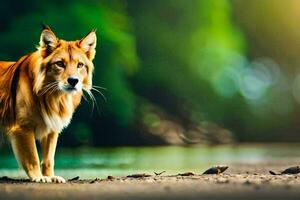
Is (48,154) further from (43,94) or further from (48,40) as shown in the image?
(48,40)

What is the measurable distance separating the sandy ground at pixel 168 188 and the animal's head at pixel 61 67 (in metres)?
0.97

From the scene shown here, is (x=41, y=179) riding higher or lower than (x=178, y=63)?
lower

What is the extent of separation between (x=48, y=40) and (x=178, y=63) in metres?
20.9

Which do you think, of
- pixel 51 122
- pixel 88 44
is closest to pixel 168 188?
pixel 51 122

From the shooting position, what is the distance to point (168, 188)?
304 inches

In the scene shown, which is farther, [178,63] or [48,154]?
[178,63]

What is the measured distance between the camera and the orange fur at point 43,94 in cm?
858

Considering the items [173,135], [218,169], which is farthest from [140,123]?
[218,169]

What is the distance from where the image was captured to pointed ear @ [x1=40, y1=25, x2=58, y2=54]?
8.70 m

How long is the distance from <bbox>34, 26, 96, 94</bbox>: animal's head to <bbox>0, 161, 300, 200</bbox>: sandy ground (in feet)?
3.17

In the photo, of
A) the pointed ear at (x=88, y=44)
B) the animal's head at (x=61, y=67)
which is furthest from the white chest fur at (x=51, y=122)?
the pointed ear at (x=88, y=44)

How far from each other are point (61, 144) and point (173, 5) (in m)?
9.48

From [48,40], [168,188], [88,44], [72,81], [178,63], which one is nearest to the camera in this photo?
[168,188]

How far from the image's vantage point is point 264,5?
3128cm
